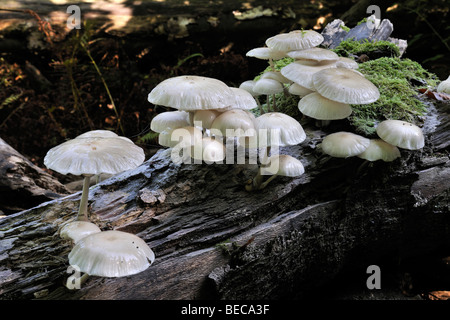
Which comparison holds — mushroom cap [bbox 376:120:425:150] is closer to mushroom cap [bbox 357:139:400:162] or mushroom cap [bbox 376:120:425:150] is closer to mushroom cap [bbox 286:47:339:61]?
mushroom cap [bbox 357:139:400:162]

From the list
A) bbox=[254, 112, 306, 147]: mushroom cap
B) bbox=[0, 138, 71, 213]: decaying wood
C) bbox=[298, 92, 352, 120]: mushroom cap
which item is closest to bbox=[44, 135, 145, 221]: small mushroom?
bbox=[254, 112, 306, 147]: mushroom cap

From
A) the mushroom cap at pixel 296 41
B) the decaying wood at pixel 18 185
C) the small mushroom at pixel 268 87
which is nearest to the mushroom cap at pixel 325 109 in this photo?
the small mushroom at pixel 268 87

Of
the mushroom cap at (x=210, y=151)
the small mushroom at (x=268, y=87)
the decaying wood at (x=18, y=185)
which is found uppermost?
the small mushroom at (x=268, y=87)

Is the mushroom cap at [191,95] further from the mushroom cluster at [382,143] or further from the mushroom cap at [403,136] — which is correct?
the mushroom cap at [403,136]

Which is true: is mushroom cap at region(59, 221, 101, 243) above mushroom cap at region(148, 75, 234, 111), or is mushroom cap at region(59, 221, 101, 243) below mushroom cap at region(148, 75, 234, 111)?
below

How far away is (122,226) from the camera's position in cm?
230

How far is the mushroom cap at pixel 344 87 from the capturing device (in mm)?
2311

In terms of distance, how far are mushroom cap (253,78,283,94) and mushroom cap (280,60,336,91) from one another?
155mm

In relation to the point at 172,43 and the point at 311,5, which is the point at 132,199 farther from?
the point at 311,5

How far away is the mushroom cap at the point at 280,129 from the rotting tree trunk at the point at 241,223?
529 mm

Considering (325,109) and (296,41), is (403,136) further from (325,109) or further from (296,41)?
(296,41)

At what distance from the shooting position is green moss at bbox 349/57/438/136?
9.23ft

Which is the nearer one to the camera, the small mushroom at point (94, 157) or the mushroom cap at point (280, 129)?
the small mushroom at point (94, 157)

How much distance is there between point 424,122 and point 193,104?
80.9 inches
